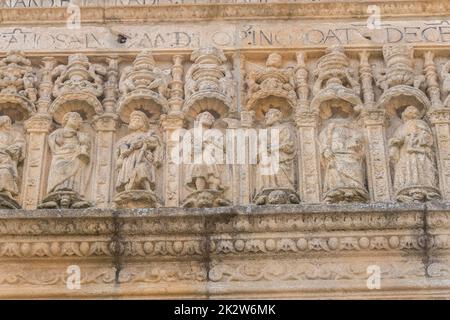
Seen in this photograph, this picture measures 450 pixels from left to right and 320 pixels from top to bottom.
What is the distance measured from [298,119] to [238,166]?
0.72m

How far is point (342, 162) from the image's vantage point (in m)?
8.79

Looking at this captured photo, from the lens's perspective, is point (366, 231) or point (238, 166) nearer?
point (366, 231)

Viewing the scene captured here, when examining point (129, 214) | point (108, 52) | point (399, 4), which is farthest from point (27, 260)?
point (399, 4)

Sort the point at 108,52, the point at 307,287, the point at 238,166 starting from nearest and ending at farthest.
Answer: the point at 307,287
the point at 238,166
the point at 108,52

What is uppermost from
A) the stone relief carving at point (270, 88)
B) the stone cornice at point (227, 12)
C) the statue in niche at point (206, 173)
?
the stone cornice at point (227, 12)

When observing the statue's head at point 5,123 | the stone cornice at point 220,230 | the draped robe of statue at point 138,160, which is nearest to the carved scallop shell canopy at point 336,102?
the stone cornice at point 220,230

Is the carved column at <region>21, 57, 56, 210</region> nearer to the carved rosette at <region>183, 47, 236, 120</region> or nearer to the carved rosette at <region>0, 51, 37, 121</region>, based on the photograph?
the carved rosette at <region>0, 51, 37, 121</region>

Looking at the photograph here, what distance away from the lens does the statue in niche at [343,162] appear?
8.55 m

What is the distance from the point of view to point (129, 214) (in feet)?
27.2

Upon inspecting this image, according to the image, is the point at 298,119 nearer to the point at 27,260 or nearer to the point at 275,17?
the point at 275,17

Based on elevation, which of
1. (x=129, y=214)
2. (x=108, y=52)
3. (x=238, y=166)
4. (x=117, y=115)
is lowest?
(x=129, y=214)

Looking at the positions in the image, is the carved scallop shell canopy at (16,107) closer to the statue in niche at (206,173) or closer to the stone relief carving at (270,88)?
the statue in niche at (206,173)

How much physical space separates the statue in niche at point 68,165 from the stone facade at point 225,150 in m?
0.01

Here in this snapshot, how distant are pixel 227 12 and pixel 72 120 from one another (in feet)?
6.26
